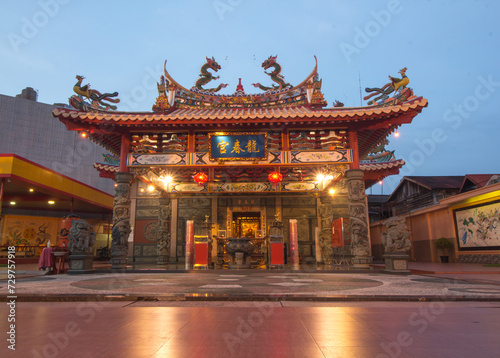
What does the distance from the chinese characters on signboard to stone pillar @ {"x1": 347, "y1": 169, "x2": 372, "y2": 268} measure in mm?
3207

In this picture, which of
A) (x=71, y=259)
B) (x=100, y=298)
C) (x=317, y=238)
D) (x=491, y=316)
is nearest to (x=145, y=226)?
(x=71, y=259)

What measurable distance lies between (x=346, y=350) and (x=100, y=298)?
364cm

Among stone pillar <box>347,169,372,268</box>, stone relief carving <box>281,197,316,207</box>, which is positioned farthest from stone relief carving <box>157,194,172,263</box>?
stone pillar <box>347,169,372,268</box>

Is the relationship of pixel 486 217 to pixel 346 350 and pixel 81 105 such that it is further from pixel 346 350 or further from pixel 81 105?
pixel 81 105

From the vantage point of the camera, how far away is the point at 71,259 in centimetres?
955

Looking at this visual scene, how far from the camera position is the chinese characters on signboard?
1131cm

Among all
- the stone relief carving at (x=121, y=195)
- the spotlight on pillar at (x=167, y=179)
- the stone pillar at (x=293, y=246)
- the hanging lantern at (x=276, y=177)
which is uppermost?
the spotlight on pillar at (x=167, y=179)

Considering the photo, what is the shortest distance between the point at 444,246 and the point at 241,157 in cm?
1154

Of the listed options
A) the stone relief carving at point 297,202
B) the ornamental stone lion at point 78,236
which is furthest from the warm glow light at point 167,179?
the stone relief carving at point 297,202

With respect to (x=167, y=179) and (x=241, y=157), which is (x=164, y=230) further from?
(x=241, y=157)

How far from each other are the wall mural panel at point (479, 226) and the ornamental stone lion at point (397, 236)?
6.76 metres

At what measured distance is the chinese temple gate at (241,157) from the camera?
1063 centimetres

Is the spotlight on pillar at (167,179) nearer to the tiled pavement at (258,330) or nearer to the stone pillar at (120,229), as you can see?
the stone pillar at (120,229)

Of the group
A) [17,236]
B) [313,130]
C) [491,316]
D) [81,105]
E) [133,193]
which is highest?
[81,105]
